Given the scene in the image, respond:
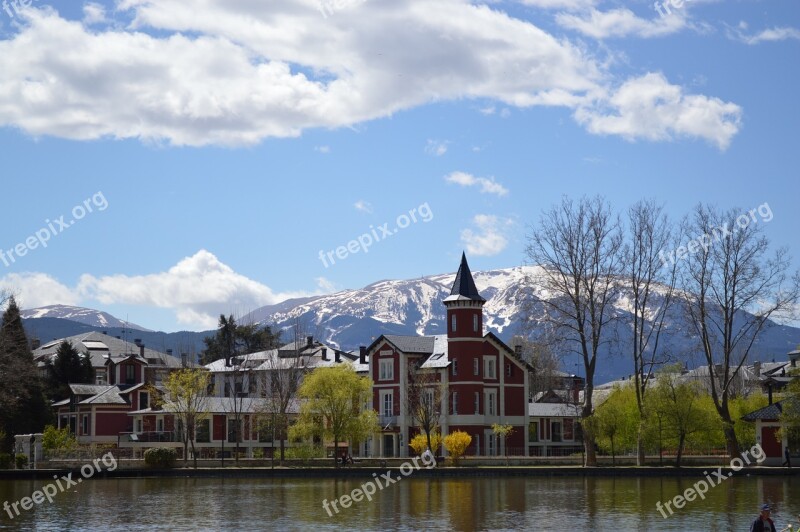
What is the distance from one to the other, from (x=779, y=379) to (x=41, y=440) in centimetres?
7317

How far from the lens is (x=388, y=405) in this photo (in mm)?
89000

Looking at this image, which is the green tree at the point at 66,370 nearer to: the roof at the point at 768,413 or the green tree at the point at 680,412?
the green tree at the point at 680,412

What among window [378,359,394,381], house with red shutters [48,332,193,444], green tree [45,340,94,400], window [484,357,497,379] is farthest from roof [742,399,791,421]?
green tree [45,340,94,400]

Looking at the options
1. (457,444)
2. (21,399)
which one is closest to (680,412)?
(457,444)

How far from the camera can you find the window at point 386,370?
89312mm

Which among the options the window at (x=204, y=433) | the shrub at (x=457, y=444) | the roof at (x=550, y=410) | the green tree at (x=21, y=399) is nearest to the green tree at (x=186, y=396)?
the window at (x=204, y=433)

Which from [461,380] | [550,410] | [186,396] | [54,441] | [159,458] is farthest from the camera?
[550,410]

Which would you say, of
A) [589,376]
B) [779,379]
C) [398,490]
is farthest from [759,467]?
[779,379]

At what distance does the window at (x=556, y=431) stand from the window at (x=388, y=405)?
1855 centimetres

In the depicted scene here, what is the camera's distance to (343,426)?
250 feet

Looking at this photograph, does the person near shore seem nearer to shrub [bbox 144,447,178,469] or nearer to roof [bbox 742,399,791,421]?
roof [bbox 742,399,791,421]

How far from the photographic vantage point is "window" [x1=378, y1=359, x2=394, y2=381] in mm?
89312

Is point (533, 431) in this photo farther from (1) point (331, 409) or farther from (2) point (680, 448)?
(2) point (680, 448)

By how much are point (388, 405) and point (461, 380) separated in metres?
7.43
